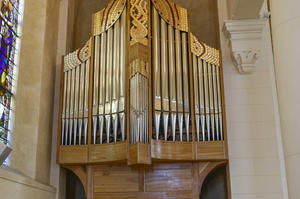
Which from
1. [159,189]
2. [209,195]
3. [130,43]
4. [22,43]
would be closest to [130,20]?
[130,43]

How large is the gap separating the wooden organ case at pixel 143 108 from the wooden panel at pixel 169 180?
15 millimetres

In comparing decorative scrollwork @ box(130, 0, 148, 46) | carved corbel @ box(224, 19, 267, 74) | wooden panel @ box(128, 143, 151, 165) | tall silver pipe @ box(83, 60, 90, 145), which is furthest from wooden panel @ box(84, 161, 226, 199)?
decorative scrollwork @ box(130, 0, 148, 46)

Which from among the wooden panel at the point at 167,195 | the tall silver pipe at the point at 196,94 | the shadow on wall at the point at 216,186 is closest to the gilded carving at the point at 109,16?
the tall silver pipe at the point at 196,94

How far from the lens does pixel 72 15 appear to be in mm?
8266

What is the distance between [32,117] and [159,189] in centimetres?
217

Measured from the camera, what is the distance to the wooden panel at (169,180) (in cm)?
660

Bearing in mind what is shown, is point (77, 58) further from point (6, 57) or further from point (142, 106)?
point (142, 106)

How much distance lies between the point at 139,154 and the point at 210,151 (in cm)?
110

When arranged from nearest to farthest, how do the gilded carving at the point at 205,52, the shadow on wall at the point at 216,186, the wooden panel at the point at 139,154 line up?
1. the wooden panel at the point at 139,154
2. the gilded carving at the point at 205,52
3. the shadow on wall at the point at 216,186

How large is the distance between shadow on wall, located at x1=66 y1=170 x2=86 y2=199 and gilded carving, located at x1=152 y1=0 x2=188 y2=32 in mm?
3081

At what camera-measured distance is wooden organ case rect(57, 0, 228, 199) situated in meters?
6.42

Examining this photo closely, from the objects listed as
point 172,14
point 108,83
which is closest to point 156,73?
point 108,83

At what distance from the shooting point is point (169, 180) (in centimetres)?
664

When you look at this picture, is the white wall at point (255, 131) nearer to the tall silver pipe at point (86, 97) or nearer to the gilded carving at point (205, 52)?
the gilded carving at point (205, 52)
